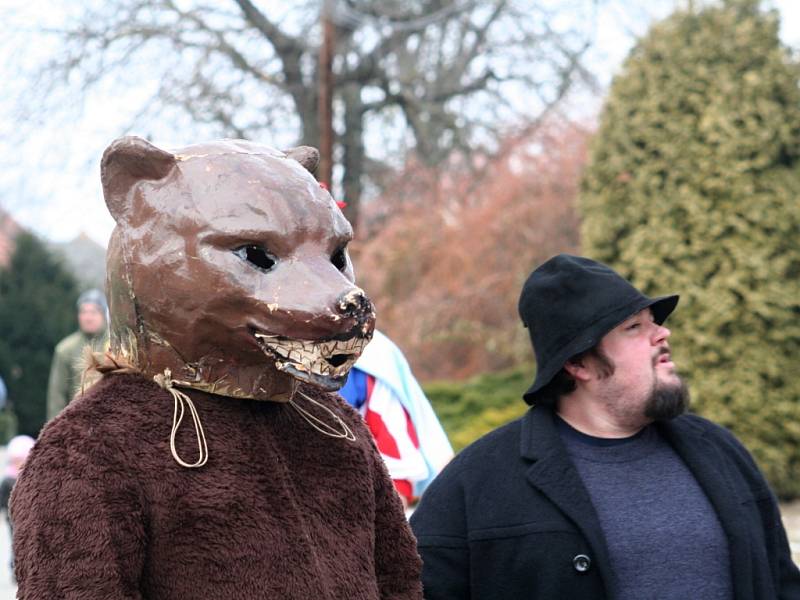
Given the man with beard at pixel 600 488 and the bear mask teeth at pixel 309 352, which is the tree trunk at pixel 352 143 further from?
the bear mask teeth at pixel 309 352

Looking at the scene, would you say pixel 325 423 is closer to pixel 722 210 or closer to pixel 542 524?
pixel 542 524

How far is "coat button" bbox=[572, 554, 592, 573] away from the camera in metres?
2.91

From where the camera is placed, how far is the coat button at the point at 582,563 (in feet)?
9.55

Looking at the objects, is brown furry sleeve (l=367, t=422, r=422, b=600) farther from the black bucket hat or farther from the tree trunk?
the tree trunk

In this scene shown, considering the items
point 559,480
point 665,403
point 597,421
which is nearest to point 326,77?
point 597,421

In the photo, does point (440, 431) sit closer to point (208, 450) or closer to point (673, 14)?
point (208, 450)

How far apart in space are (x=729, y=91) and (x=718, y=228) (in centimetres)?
111

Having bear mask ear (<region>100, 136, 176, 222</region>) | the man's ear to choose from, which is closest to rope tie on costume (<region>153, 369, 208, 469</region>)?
bear mask ear (<region>100, 136, 176, 222</region>)

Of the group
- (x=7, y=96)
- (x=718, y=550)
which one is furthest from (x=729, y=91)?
(x=7, y=96)

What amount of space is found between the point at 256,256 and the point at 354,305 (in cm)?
22

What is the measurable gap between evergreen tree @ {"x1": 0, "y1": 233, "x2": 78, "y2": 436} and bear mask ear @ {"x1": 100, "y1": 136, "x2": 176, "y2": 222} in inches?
638

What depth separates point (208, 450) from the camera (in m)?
1.97

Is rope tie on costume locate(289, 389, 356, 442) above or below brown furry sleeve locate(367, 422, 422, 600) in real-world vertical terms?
above

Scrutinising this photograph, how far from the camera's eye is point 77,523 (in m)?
1.82
